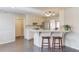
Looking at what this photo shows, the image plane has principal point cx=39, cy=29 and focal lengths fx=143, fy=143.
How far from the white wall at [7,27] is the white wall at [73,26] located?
3.76 metres

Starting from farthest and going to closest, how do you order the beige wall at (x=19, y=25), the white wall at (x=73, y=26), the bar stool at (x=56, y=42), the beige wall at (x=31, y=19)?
the beige wall at (x=19, y=25), the beige wall at (x=31, y=19), the bar stool at (x=56, y=42), the white wall at (x=73, y=26)

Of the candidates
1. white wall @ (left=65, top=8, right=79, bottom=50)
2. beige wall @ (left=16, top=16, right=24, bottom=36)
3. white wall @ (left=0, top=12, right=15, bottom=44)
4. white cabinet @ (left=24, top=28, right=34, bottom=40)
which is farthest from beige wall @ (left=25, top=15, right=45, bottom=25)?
white wall @ (left=65, top=8, right=79, bottom=50)

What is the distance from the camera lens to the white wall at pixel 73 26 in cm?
703

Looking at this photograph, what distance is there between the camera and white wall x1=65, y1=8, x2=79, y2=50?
7.03m

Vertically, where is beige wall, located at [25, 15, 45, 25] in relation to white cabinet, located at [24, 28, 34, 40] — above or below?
above

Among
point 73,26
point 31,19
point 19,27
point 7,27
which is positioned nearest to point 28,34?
point 31,19

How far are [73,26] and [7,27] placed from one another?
4.27 metres

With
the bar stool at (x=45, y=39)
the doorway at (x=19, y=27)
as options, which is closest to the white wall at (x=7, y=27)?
the bar stool at (x=45, y=39)

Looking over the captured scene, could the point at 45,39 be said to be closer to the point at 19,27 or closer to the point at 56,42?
the point at 56,42

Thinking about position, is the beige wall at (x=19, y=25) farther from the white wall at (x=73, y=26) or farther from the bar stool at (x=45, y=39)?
the white wall at (x=73, y=26)

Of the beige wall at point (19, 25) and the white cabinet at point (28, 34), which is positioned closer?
the white cabinet at point (28, 34)

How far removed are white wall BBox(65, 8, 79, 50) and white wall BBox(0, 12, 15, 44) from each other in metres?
3.76

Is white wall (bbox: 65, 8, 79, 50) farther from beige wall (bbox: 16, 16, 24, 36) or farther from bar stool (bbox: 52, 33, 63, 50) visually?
beige wall (bbox: 16, 16, 24, 36)
